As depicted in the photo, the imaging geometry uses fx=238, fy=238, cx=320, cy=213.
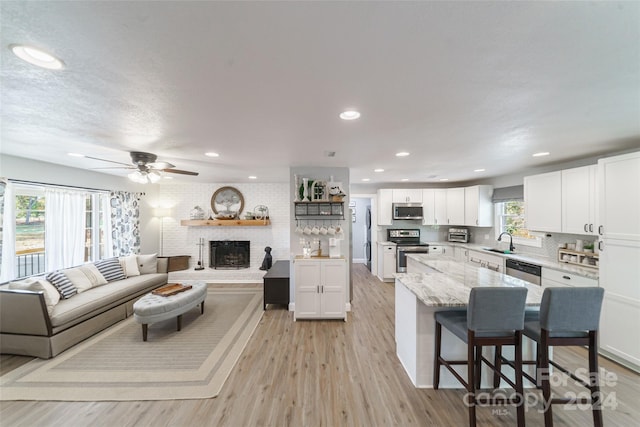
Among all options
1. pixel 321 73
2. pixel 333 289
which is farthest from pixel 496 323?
pixel 333 289

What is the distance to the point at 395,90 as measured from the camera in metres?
1.43

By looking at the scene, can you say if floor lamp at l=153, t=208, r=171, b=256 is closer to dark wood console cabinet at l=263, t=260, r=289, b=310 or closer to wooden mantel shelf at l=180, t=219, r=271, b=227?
wooden mantel shelf at l=180, t=219, r=271, b=227

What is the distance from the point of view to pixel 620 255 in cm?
244

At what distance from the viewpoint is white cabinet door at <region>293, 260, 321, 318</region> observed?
11.7 feet

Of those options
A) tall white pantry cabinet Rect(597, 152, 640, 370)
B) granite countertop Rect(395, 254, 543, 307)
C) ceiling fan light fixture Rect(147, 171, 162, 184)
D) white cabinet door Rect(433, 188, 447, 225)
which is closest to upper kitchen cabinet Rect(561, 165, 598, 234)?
tall white pantry cabinet Rect(597, 152, 640, 370)

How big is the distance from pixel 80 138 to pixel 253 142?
1654mm

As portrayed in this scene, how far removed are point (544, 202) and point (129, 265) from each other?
697cm

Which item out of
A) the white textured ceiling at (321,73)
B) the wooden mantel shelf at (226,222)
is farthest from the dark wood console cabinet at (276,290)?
the white textured ceiling at (321,73)

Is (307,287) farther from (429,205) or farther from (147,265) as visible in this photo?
(429,205)

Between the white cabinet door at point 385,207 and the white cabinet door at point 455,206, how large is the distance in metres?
1.32

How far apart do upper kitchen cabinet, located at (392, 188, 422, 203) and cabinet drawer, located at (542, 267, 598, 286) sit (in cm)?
284

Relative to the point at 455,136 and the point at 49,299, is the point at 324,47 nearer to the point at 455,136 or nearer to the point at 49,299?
the point at 455,136

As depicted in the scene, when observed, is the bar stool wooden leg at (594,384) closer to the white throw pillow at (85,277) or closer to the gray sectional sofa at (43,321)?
the gray sectional sofa at (43,321)

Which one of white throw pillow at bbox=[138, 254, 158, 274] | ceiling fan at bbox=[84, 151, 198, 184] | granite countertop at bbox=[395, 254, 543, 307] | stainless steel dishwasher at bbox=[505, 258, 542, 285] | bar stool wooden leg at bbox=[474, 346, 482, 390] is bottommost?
bar stool wooden leg at bbox=[474, 346, 482, 390]
